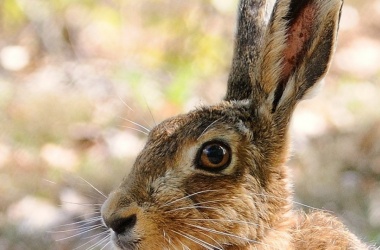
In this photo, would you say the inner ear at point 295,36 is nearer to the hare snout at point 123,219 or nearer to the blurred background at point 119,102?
the hare snout at point 123,219

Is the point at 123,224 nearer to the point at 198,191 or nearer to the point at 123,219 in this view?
the point at 123,219

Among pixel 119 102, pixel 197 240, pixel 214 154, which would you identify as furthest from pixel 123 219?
pixel 119 102

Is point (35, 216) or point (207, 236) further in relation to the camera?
point (35, 216)

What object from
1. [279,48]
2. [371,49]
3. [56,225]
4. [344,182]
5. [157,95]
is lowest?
[56,225]

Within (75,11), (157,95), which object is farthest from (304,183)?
(75,11)

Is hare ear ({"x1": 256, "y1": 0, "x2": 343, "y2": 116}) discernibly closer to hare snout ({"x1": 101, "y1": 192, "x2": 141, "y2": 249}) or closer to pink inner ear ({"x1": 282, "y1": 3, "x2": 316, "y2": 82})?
pink inner ear ({"x1": 282, "y1": 3, "x2": 316, "y2": 82})

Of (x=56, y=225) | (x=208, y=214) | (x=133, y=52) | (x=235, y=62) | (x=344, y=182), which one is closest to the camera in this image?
(x=208, y=214)

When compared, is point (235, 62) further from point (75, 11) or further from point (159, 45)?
point (75, 11)
